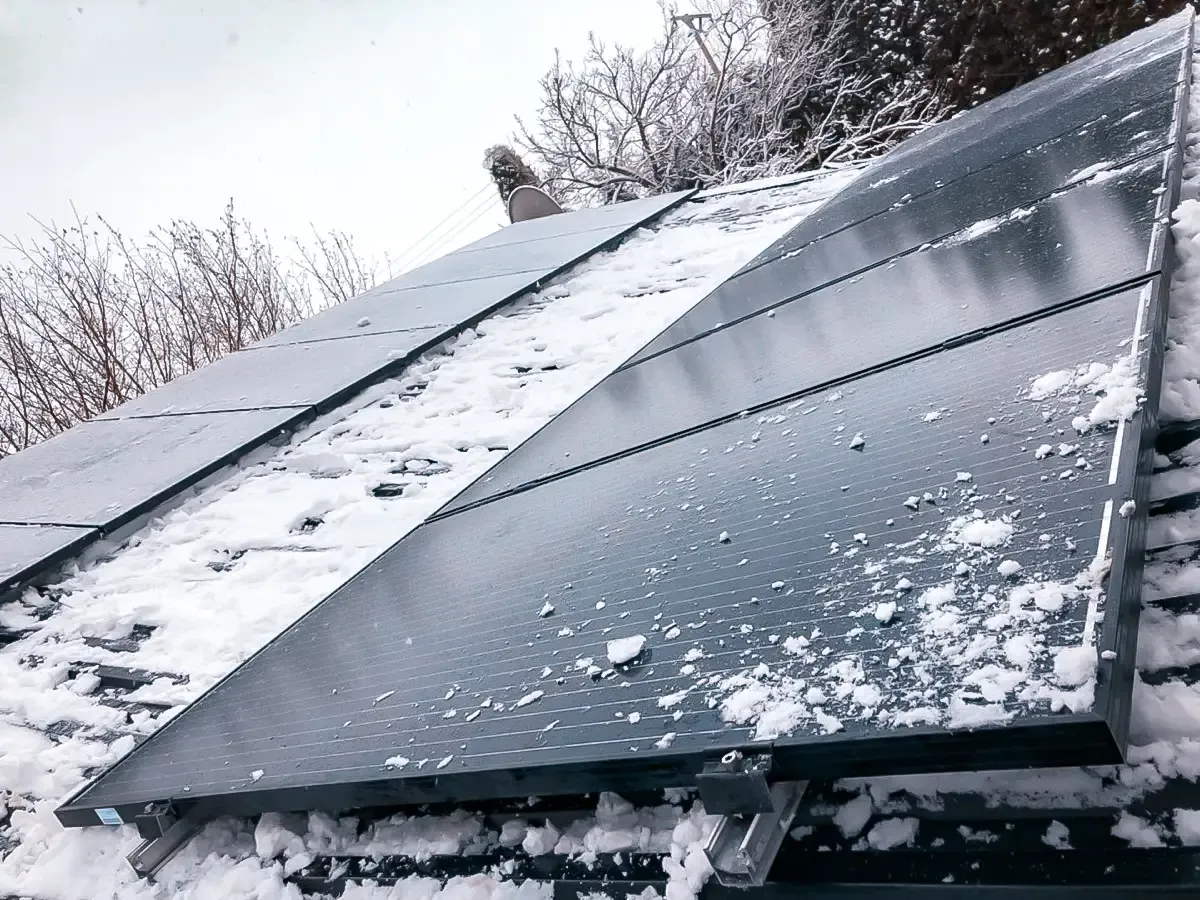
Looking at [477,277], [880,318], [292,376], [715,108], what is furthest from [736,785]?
[715,108]

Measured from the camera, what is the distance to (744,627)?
138 centimetres

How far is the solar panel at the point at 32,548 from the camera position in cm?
352

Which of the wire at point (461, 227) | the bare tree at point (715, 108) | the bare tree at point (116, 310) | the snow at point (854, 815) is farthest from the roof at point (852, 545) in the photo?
the wire at point (461, 227)

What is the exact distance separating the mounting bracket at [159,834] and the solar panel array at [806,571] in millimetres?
54

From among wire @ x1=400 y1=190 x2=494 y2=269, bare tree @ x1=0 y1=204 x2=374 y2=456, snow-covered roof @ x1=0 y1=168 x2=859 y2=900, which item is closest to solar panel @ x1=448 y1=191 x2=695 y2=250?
snow-covered roof @ x1=0 y1=168 x2=859 y2=900

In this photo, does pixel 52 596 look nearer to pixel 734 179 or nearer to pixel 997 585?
pixel 997 585

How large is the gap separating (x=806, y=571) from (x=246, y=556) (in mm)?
2668

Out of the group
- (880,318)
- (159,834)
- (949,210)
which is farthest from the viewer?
(949,210)

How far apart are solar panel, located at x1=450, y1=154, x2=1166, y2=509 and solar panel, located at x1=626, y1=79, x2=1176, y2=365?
0.50 ft

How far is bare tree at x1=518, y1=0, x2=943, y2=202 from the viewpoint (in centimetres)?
1823

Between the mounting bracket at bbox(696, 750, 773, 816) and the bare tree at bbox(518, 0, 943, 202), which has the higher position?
the bare tree at bbox(518, 0, 943, 202)

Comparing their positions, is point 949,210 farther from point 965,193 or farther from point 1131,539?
point 1131,539

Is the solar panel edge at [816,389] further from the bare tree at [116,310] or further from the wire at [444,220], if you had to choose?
the wire at [444,220]

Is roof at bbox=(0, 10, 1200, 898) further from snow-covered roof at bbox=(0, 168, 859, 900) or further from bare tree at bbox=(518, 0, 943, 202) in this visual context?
bare tree at bbox=(518, 0, 943, 202)
